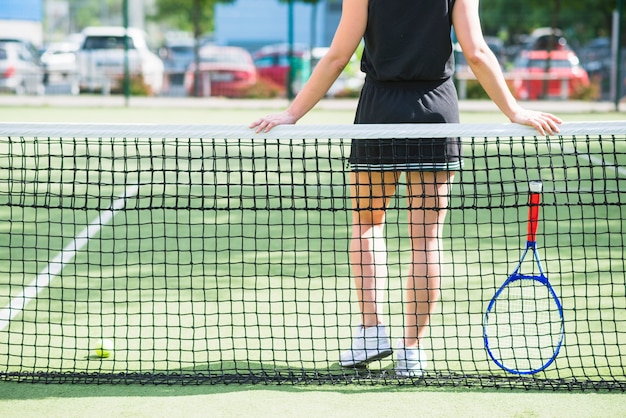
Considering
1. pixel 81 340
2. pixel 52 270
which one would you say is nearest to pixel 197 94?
pixel 52 270

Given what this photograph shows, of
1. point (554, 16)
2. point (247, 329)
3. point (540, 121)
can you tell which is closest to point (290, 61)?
point (554, 16)

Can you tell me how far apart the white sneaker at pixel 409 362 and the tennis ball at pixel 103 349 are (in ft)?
4.38

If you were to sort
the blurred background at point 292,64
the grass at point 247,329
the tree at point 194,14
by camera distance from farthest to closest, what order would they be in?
1. the tree at point 194,14
2. the blurred background at point 292,64
3. the grass at point 247,329

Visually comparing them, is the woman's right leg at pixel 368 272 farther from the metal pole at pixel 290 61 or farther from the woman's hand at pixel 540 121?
the metal pole at pixel 290 61

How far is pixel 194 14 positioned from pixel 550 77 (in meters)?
9.64

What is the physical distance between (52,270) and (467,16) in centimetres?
333

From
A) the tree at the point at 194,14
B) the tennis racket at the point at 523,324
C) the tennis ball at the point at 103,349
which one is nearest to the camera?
the tennis racket at the point at 523,324

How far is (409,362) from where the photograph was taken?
397 centimetres

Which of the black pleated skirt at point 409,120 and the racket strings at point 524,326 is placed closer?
the black pleated skirt at point 409,120

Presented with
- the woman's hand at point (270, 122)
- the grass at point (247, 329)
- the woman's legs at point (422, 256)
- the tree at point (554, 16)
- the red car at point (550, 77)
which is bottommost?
the grass at point (247, 329)

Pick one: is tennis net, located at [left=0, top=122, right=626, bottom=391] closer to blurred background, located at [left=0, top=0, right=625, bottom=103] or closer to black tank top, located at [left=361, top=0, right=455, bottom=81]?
black tank top, located at [left=361, top=0, right=455, bottom=81]

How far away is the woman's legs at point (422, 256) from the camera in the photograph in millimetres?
3959

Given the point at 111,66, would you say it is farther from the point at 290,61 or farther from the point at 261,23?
the point at 261,23

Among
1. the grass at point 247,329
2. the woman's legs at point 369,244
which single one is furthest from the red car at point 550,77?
the woman's legs at point 369,244
